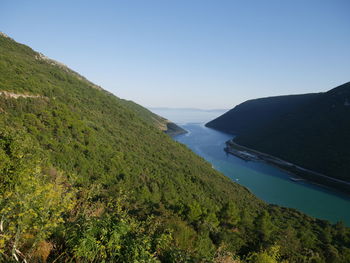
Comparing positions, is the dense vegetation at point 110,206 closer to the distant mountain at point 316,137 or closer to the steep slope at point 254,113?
the distant mountain at point 316,137

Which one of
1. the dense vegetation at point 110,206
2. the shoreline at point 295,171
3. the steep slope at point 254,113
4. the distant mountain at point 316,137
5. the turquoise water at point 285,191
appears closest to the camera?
the dense vegetation at point 110,206

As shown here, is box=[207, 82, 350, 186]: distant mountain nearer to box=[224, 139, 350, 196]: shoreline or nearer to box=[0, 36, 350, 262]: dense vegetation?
box=[224, 139, 350, 196]: shoreline

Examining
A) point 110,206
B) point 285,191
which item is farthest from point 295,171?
point 110,206

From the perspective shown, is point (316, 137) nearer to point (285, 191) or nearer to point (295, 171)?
point (295, 171)

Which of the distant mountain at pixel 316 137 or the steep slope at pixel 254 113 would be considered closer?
the distant mountain at pixel 316 137

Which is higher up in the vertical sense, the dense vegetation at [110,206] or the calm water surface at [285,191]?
the dense vegetation at [110,206]

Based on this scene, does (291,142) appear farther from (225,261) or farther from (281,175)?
(225,261)

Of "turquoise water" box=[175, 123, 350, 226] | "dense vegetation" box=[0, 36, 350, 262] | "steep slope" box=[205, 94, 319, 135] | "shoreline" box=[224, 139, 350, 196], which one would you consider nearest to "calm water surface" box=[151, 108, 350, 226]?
"turquoise water" box=[175, 123, 350, 226]

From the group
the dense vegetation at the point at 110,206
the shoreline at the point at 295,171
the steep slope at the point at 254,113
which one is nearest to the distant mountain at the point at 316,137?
the shoreline at the point at 295,171

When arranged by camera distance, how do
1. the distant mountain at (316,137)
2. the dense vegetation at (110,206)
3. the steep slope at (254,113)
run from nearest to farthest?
1. the dense vegetation at (110,206)
2. the distant mountain at (316,137)
3. the steep slope at (254,113)
